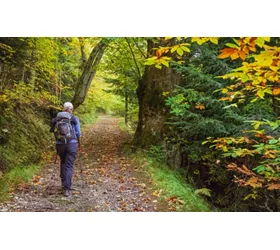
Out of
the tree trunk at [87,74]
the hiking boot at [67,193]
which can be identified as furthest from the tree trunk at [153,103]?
the hiking boot at [67,193]

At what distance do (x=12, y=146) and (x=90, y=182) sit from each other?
1.53 metres

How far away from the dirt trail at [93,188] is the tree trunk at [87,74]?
1.03 metres

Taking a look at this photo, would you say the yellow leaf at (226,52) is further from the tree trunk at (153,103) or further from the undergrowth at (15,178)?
the undergrowth at (15,178)

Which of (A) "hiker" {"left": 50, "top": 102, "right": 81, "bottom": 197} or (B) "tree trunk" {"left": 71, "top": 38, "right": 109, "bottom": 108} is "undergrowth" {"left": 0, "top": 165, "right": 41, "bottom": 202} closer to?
(A) "hiker" {"left": 50, "top": 102, "right": 81, "bottom": 197}

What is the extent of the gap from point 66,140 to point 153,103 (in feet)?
7.35

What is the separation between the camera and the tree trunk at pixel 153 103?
5262 mm

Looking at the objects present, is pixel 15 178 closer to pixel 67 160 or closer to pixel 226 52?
pixel 67 160

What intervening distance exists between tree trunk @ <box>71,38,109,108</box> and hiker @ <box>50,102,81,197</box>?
215 cm

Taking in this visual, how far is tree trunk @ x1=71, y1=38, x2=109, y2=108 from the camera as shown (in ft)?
20.0

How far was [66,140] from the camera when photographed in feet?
12.3

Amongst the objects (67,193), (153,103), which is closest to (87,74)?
(153,103)

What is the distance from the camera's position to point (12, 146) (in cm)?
472

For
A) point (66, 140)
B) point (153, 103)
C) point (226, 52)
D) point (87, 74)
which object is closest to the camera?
point (226, 52)
